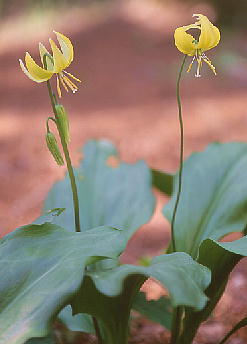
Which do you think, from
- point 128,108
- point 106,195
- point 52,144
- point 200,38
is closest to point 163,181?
point 106,195

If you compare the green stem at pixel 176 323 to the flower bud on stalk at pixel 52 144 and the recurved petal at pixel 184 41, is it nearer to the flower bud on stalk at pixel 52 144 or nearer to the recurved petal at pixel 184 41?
the flower bud on stalk at pixel 52 144

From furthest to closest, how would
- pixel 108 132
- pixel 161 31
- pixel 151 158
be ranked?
pixel 161 31, pixel 108 132, pixel 151 158

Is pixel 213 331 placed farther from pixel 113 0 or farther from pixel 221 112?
pixel 113 0

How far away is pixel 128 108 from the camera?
14.5 ft

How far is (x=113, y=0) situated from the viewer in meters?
7.73

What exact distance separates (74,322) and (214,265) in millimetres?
406

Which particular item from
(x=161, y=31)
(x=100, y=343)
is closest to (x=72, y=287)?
(x=100, y=343)

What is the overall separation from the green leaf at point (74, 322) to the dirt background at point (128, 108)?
12.2 inches

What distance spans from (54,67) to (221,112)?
10.0 feet

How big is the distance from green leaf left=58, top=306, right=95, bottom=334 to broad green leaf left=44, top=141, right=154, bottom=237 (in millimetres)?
255

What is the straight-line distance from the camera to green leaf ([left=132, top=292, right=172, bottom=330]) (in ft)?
5.68

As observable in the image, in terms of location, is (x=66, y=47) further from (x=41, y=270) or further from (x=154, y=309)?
(x=154, y=309)

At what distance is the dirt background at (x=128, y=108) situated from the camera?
2.85m

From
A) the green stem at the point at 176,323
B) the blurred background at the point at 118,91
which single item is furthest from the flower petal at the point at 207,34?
the blurred background at the point at 118,91
